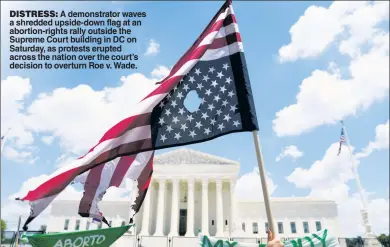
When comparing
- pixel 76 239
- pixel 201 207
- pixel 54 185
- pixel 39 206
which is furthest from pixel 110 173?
pixel 201 207

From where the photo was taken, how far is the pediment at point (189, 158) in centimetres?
5703

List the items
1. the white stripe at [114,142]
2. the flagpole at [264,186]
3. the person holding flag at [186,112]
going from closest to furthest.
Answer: the flagpole at [264,186] < the person holding flag at [186,112] < the white stripe at [114,142]

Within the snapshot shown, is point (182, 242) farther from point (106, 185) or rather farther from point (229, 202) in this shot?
point (229, 202)

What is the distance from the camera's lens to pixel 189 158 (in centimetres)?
5747

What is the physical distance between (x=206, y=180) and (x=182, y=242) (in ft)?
102

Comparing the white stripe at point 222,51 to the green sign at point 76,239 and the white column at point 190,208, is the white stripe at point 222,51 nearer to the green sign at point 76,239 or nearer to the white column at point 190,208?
the green sign at point 76,239

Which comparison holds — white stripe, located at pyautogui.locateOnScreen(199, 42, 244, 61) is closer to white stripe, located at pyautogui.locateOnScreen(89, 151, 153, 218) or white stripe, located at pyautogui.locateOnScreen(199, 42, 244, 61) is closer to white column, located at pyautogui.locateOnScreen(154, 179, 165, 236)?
white stripe, located at pyautogui.locateOnScreen(89, 151, 153, 218)

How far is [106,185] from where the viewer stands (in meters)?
9.42

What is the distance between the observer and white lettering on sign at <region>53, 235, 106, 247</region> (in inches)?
362

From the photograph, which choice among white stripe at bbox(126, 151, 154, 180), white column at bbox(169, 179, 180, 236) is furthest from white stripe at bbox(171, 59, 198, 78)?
white column at bbox(169, 179, 180, 236)

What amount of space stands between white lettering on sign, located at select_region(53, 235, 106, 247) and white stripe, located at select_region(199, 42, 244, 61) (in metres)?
6.01

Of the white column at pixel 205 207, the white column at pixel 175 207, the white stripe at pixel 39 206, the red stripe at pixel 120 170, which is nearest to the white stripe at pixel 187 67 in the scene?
the red stripe at pixel 120 170

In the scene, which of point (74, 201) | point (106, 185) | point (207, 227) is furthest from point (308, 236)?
point (74, 201)

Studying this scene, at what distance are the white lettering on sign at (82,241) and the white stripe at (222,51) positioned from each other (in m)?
6.01
